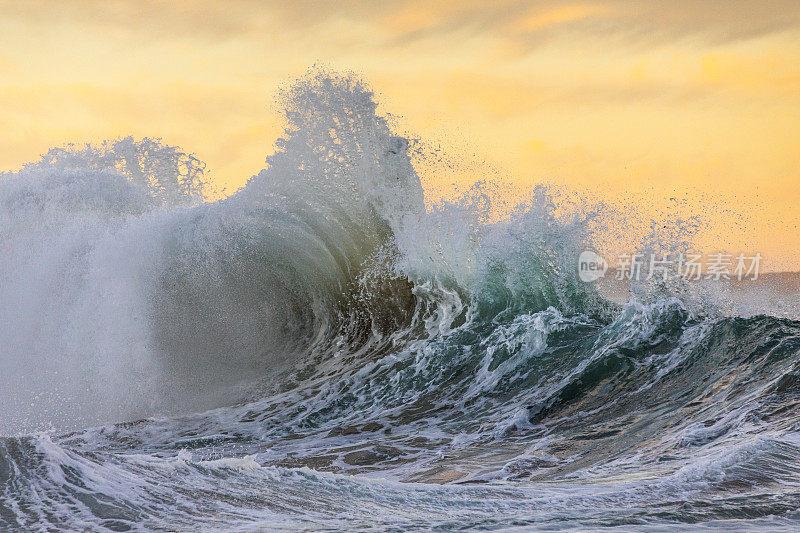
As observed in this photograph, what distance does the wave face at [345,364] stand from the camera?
341cm

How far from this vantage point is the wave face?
134 inches

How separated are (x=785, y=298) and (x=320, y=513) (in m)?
11.2

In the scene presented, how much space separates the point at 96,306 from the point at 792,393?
8736 mm

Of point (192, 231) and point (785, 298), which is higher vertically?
point (192, 231)

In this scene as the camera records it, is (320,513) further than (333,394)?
No

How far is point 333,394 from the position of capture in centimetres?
833

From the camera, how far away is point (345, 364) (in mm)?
9492

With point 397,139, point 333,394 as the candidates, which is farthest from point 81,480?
point 397,139

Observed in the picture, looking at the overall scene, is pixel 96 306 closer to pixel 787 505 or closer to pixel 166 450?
pixel 166 450

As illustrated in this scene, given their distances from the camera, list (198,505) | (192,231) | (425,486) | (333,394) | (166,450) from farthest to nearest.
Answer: (192,231)
(333,394)
(166,450)
(425,486)
(198,505)

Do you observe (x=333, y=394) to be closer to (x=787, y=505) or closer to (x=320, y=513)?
(x=320, y=513)

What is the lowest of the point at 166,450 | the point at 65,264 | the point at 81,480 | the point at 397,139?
the point at 166,450

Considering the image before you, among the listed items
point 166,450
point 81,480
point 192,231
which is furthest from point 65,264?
point 81,480

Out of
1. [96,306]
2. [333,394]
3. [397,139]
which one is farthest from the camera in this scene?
[397,139]
